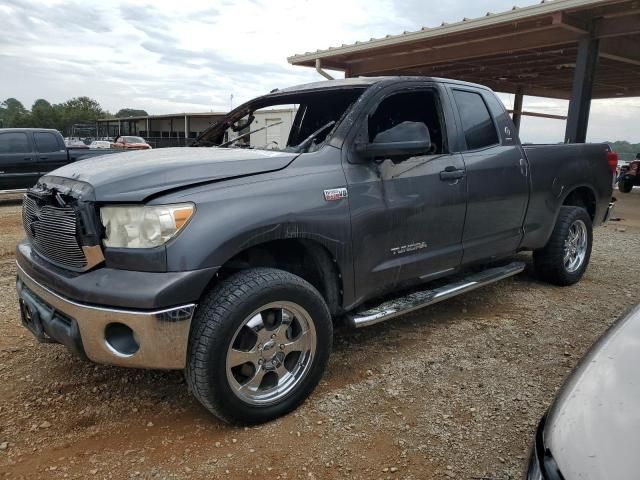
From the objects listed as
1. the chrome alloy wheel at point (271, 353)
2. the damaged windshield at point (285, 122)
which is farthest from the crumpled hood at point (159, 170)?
the chrome alloy wheel at point (271, 353)

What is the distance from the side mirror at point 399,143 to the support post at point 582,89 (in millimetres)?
7865

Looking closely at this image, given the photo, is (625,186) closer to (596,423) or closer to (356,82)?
(356,82)

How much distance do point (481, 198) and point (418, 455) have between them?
6.90 ft

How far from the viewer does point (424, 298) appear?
139 inches

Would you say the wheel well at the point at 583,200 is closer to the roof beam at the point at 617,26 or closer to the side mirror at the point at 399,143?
the side mirror at the point at 399,143

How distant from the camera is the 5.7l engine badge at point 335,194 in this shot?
9.45ft

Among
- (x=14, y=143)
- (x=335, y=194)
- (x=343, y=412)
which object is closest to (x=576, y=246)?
(x=335, y=194)

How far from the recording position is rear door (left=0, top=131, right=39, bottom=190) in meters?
11.3

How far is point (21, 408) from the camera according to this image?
282 centimetres

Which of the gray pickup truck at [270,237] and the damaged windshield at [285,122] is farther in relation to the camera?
the damaged windshield at [285,122]

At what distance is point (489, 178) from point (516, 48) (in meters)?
8.57

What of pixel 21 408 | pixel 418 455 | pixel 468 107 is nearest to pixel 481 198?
pixel 468 107

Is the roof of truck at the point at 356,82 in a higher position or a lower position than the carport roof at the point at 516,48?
lower

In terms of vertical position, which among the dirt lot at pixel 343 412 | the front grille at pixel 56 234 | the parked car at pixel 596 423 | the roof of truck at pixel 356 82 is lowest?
the dirt lot at pixel 343 412
